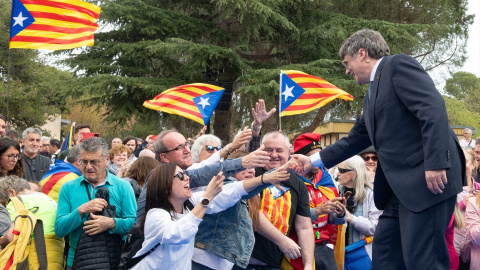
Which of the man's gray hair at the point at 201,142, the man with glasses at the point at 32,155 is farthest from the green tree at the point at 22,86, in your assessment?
the man's gray hair at the point at 201,142

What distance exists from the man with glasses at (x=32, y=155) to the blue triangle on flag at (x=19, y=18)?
2181 mm

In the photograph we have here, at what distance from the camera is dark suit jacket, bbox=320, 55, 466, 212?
→ 3438 millimetres

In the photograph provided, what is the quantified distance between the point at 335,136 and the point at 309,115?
19.2 feet

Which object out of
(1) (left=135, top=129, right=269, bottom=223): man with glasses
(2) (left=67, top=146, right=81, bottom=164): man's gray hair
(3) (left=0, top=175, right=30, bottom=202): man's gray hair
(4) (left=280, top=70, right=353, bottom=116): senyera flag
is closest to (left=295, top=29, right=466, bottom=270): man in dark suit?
(1) (left=135, top=129, right=269, bottom=223): man with glasses

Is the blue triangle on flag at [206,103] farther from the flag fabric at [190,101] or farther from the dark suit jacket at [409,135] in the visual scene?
the dark suit jacket at [409,135]

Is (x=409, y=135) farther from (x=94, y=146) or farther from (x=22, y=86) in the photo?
(x=22, y=86)

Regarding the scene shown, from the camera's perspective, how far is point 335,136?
1145 inches

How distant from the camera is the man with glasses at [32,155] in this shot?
28.9 feet

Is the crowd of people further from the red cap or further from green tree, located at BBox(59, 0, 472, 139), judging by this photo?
green tree, located at BBox(59, 0, 472, 139)

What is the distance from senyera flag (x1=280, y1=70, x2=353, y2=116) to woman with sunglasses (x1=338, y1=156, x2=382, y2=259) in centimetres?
412

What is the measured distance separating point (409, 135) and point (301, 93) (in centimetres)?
689

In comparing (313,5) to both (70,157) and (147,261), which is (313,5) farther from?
(147,261)

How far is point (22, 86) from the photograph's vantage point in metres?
33.1

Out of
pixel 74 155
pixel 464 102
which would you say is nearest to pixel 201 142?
pixel 74 155
